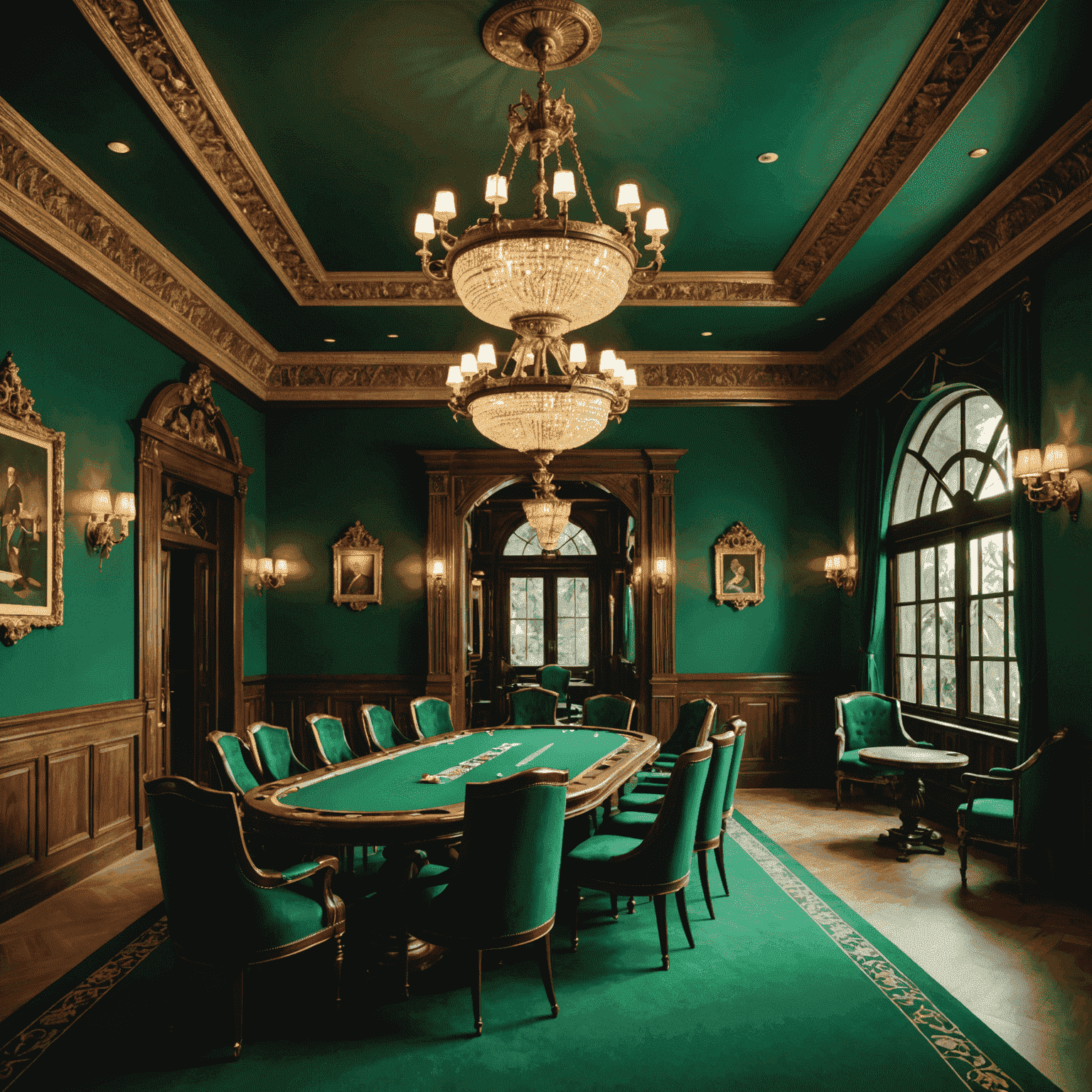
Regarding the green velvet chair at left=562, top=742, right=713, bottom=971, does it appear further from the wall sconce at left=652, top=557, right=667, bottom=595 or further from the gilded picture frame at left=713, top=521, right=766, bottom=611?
the gilded picture frame at left=713, top=521, right=766, bottom=611

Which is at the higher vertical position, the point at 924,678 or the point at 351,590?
the point at 351,590

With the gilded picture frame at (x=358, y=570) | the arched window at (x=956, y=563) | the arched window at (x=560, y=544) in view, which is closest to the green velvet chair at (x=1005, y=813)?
the arched window at (x=956, y=563)

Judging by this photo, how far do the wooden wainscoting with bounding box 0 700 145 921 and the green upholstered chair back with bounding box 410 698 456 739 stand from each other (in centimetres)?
189

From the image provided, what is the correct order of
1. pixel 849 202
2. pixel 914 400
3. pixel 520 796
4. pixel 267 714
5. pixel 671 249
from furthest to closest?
pixel 267 714 < pixel 914 400 < pixel 671 249 < pixel 849 202 < pixel 520 796

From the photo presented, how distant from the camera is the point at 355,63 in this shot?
4.02 meters

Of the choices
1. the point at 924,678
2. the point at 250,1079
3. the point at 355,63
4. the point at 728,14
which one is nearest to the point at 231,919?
the point at 250,1079

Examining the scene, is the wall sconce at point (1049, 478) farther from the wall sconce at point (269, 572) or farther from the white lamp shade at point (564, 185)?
the wall sconce at point (269, 572)

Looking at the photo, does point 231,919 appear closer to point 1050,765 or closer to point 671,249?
point 1050,765

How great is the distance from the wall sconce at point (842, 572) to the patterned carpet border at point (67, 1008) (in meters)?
6.18

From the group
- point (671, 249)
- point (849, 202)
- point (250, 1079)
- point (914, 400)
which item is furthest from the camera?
point (914, 400)

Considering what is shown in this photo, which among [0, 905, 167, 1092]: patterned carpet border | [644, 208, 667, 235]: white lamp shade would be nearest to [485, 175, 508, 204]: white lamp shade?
[644, 208, 667, 235]: white lamp shade

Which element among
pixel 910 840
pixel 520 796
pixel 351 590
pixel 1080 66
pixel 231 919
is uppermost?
pixel 1080 66

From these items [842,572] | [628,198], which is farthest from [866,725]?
[628,198]

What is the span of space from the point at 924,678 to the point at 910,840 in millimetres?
1808
